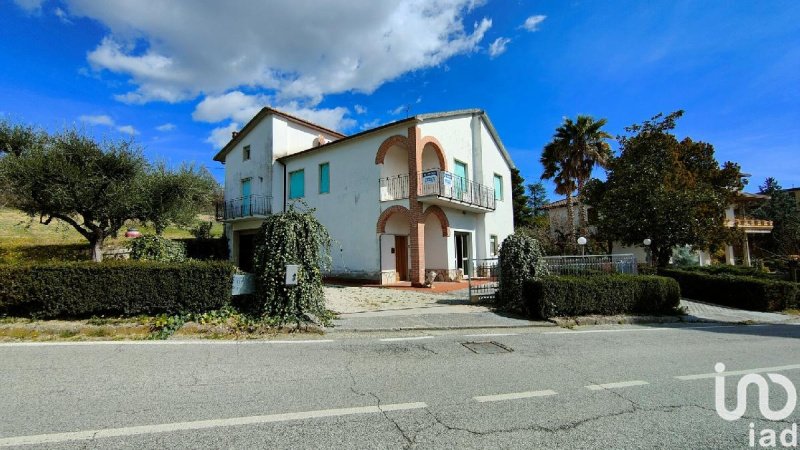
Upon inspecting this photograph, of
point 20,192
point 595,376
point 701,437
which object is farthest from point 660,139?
point 20,192

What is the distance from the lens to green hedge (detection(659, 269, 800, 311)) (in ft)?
42.6

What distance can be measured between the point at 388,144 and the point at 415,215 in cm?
358

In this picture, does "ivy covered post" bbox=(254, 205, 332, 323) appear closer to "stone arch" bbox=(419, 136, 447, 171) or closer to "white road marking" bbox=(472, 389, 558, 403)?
"white road marking" bbox=(472, 389, 558, 403)

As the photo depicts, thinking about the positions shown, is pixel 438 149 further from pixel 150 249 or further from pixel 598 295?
pixel 150 249

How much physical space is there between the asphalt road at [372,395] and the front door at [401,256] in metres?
11.5

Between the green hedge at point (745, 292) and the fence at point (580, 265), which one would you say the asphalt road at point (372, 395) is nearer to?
the fence at point (580, 265)

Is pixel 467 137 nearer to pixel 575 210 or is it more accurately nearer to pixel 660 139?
pixel 660 139

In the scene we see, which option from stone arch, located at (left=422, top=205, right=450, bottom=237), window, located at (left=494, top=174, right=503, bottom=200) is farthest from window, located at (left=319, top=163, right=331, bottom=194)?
window, located at (left=494, top=174, right=503, bottom=200)

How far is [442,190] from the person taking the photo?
1662 cm

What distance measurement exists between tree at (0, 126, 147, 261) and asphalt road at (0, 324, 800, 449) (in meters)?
9.57

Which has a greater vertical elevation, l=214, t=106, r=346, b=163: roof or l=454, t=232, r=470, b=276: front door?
l=214, t=106, r=346, b=163: roof

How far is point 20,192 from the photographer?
1277cm

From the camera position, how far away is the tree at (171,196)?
51.5 feet

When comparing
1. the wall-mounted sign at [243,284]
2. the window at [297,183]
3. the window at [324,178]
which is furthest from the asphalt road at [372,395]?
the window at [297,183]
